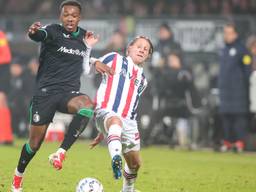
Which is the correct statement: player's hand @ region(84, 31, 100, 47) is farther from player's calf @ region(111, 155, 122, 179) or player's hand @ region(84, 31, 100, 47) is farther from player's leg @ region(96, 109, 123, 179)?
player's calf @ region(111, 155, 122, 179)

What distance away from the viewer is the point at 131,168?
9.86m

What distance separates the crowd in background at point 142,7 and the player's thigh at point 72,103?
41.8 ft

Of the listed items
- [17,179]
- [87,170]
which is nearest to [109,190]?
[17,179]

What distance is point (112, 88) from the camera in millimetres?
9938

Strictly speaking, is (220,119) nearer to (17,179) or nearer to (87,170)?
(87,170)

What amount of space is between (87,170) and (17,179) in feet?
10.4

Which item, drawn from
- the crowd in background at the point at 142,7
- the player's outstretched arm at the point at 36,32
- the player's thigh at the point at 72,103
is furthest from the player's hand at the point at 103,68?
the crowd in background at the point at 142,7

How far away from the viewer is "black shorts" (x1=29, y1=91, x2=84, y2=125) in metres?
9.74

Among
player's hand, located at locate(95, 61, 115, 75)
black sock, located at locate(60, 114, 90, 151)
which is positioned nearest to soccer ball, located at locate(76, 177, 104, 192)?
black sock, located at locate(60, 114, 90, 151)

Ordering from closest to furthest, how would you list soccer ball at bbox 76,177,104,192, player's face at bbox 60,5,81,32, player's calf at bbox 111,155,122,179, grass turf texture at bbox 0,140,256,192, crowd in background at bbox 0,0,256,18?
1. player's calf at bbox 111,155,122,179
2. soccer ball at bbox 76,177,104,192
3. player's face at bbox 60,5,81,32
4. grass turf texture at bbox 0,140,256,192
5. crowd in background at bbox 0,0,256,18

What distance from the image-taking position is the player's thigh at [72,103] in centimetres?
977

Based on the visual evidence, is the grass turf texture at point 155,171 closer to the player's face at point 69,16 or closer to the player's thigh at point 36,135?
the player's thigh at point 36,135

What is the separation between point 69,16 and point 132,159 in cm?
183

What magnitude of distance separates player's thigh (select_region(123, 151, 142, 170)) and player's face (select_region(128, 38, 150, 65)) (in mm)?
1122
